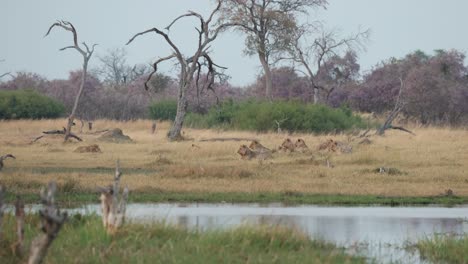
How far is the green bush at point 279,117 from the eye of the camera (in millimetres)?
44031

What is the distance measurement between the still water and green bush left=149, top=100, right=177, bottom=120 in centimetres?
4070

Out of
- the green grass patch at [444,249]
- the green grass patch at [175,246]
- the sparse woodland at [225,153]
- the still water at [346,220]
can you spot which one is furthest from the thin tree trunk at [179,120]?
the green grass patch at [175,246]

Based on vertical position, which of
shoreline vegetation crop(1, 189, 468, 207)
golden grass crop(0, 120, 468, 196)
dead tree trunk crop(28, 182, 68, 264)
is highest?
dead tree trunk crop(28, 182, 68, 264)

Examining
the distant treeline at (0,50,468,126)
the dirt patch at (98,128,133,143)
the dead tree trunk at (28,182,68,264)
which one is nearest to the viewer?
the dead tree trunk at (28,182,68,264)

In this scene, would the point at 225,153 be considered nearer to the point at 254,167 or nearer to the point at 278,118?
the point at 254,167

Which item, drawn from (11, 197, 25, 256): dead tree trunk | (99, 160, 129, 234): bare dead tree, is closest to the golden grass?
(99, 160, 129, 234): bare dead tree

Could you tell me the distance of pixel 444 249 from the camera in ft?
37.6

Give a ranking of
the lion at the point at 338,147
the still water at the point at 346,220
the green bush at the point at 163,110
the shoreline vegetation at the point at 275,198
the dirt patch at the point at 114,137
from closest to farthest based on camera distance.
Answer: the still water at the point at 346,220 → the shoreline vegetation at the point at 275,198 → the lion at the point at 338,147 → the dirt patch at the point at 114,137 → the green bush at the point at 163,110

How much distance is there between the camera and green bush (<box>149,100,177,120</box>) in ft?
191

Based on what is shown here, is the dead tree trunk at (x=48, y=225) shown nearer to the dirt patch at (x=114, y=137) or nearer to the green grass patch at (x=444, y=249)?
the green grass patch at (x=444, y=249)

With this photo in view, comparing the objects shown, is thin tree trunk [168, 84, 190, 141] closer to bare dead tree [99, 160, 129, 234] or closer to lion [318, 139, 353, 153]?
lion [318, 139, 353, 153]

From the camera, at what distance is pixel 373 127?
4972 centimetres

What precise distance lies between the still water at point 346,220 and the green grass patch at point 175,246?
0.54m

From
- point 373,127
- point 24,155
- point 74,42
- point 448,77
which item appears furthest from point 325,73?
point 24,155
